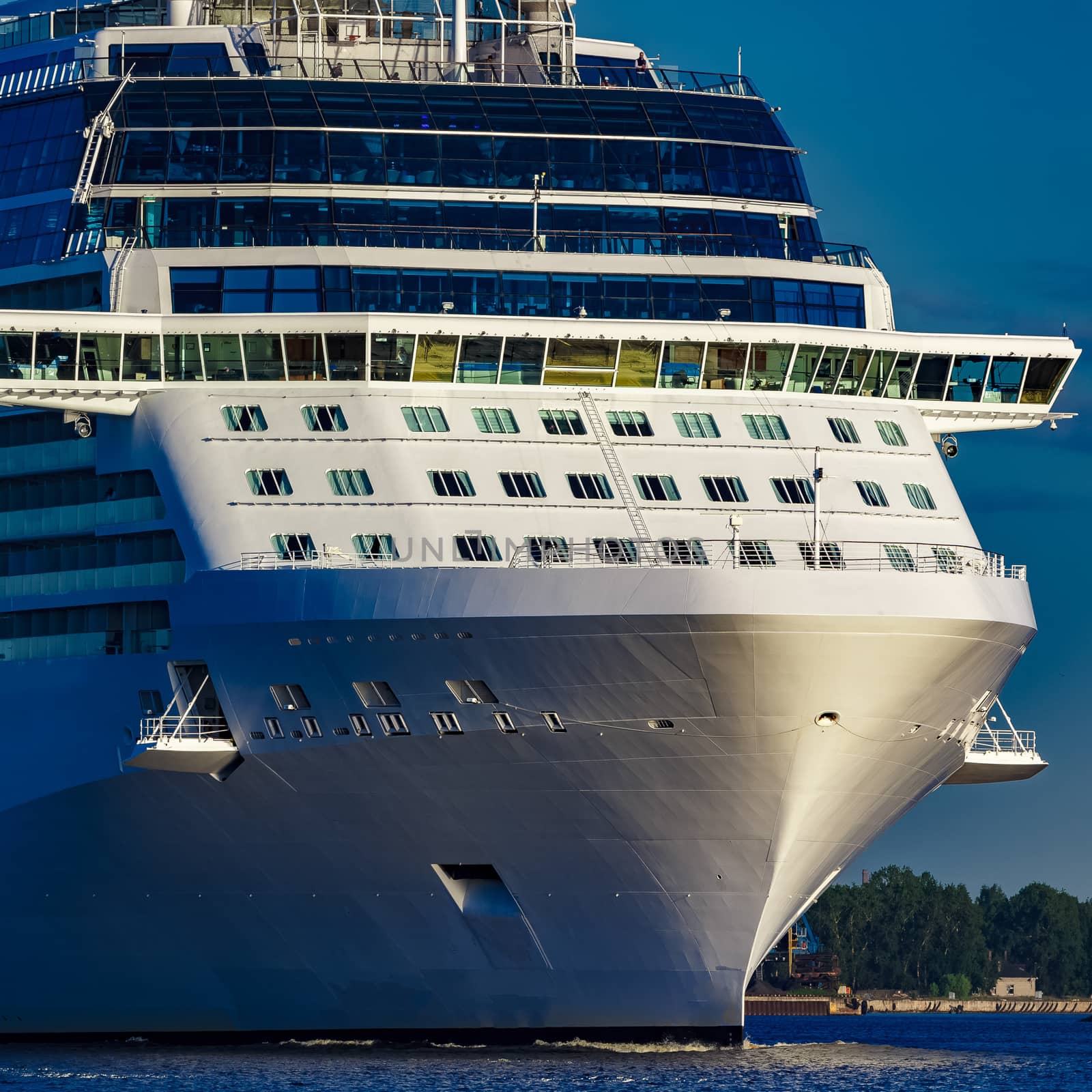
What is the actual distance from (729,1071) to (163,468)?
515 inches

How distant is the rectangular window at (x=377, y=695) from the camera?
37.3 meters

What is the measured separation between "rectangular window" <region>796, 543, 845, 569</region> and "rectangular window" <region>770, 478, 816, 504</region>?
1.45 metres

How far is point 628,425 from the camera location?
3988 cm

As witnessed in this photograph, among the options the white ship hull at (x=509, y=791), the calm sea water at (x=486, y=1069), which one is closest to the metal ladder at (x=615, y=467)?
the white ship hull at (x=509, y=791)

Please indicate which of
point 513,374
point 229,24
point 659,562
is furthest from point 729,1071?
point 229,24

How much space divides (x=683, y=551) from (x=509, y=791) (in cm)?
453

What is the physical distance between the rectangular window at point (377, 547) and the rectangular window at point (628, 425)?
439 centimetres

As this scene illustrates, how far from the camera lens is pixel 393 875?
38.8 metres

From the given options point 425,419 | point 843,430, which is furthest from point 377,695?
point 843,430

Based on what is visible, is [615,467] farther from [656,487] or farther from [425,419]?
[425,419]

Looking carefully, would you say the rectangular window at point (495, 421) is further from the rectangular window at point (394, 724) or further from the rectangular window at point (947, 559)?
the rectangular window at point (947, 559)

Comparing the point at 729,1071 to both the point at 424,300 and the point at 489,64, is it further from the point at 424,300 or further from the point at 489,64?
the point at 489,64

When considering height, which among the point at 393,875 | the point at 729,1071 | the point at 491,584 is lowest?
the point at 729,1071

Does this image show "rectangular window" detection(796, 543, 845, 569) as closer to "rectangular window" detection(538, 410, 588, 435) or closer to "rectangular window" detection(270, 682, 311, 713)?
"rectangular window" detection(538, 410, 588, 435)
